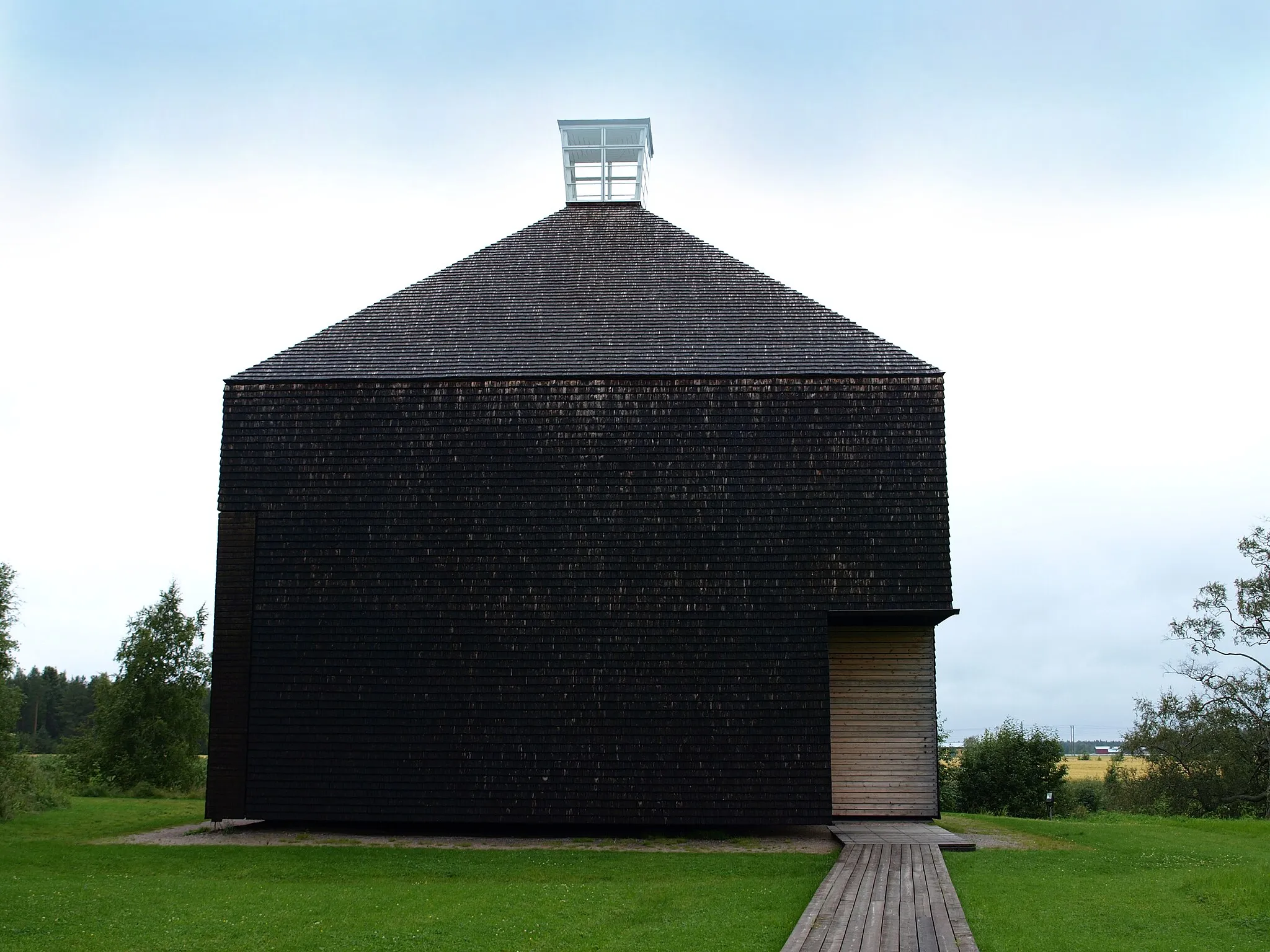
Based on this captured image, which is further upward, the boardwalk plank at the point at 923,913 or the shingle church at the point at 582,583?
the shingle church at the point at 582,583

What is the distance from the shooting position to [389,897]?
11328mm

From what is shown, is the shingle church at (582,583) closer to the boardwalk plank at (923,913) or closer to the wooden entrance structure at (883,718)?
the wooden entrance structure at (883,718)

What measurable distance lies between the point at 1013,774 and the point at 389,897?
19278 millimetres

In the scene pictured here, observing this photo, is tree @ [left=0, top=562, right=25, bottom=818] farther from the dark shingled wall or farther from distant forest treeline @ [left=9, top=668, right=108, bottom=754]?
distant forest treeline @ [left=9, top=668, right=108, bottom=754]

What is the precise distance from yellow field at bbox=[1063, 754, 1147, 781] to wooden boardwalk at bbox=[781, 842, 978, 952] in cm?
1770

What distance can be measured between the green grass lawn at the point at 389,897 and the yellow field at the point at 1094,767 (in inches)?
740

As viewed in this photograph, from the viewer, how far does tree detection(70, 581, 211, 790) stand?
28703 mm

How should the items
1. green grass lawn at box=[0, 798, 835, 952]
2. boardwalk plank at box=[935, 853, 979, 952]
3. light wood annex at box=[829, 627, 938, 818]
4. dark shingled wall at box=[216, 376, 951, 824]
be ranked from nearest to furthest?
boardwalk plank at box=[935, 853, 979, 952] < green grass lawn at box=[0, 798, 835, 952] < dark shingled wall at box=[216, 376, 951, 824] < light wood annex at box=[829, 627, 938, 818]

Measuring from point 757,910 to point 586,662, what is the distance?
6.73 meters

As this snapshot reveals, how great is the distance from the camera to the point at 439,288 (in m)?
20.0

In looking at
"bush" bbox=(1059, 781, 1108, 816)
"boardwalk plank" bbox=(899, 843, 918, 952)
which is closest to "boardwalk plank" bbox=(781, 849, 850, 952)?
"boardwalk plank" bbox=(899, 843, 918, 952)

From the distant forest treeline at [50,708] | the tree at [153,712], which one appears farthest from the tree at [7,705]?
the distant forest treeline at [50,708]

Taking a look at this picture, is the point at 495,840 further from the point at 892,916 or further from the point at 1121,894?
the point at 1121,894

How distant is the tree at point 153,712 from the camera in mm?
28703
